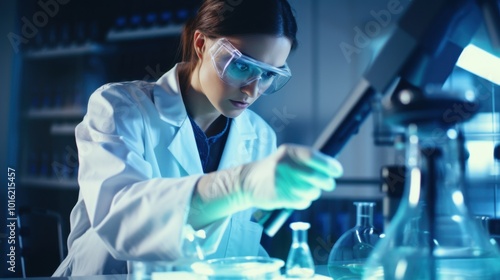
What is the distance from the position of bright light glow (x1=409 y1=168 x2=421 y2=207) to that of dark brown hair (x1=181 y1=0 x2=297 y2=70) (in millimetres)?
775

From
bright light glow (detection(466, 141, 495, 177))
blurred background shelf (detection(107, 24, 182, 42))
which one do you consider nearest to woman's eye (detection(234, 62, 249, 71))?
bright light glow (detection(466, 141, 495, 177))

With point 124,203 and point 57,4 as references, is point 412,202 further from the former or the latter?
point 57,4

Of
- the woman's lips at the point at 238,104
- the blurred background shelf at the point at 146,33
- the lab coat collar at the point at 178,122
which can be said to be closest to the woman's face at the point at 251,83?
the woman's lips at the point at 238,104

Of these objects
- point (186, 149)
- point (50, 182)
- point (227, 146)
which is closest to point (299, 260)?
point (186, 149)

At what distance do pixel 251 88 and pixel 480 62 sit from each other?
1.88ft

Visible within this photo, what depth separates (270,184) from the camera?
86 centimetres

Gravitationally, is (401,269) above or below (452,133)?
below

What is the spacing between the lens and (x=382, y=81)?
2.43ft

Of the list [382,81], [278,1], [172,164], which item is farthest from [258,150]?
[382,81]

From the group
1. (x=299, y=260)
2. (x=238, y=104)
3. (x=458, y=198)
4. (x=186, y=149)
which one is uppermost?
(x=238, y=104)

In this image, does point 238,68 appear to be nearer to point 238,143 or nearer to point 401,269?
point 238,143

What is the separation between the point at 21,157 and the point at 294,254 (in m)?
3.28

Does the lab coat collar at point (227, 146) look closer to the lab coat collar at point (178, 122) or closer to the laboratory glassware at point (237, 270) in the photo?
the lab coat collar at point (178, 122)

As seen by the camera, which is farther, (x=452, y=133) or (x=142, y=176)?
(x=142, y=176)
